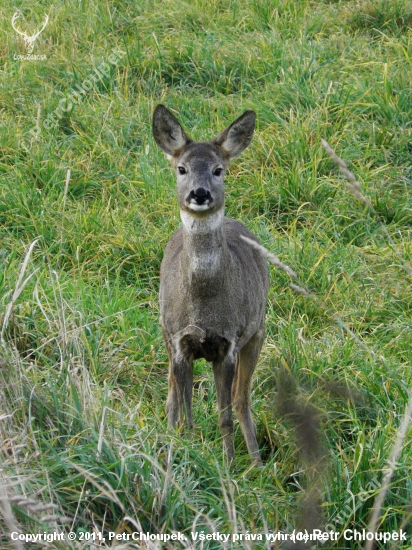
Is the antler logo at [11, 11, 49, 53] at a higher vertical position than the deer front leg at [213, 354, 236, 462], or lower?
higher

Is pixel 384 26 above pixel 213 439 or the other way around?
above

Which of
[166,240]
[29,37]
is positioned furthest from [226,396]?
[29,37]

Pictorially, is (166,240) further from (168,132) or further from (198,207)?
(198,207)

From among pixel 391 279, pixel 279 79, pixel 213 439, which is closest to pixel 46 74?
pixel 279 79

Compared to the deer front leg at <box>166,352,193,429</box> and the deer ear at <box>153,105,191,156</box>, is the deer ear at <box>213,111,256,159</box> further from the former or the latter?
the deer front leg at <box>166,352,193,429</box>

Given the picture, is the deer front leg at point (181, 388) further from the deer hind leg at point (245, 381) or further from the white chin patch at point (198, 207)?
the white chin patch at point (198, 207)

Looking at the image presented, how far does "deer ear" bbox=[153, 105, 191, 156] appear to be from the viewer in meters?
5.68

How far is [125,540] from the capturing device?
151 inches

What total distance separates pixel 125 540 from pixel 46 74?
6.12m

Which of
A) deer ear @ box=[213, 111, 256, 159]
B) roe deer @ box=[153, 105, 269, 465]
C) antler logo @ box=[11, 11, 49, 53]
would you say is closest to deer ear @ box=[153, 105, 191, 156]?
roe deer @ box=[153, 105, 269, 465]

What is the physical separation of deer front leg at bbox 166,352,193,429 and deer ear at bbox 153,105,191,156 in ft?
3.86

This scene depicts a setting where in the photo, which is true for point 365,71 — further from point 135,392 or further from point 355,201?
point 135,392

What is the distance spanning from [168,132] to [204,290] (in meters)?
0.99

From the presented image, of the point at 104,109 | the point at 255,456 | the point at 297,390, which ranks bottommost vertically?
the point at 255,456
